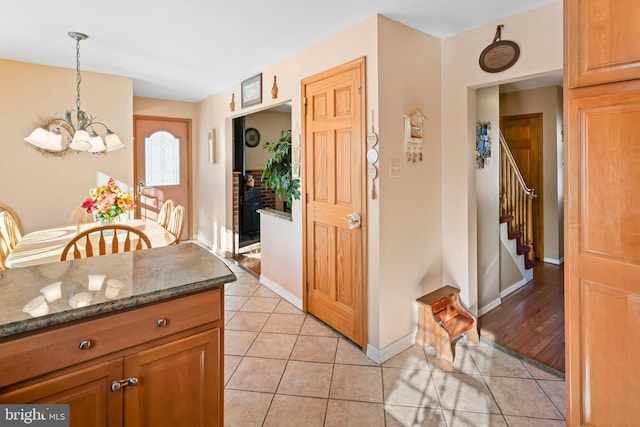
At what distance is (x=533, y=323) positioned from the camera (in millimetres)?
2889

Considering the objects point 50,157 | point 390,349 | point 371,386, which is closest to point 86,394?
point 371,386

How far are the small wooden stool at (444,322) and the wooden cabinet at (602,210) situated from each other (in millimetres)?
853

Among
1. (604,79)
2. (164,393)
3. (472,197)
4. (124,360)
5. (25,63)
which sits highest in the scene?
(25,63)

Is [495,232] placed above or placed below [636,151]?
below

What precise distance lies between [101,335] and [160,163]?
504cm

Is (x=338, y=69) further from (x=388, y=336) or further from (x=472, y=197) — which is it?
(x=388, y=336)

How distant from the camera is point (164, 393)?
1167mm

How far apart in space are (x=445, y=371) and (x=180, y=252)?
6.21 ft

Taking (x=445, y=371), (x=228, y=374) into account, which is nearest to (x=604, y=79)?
(x=445, y=371)

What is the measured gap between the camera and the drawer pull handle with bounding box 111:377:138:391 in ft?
3.46

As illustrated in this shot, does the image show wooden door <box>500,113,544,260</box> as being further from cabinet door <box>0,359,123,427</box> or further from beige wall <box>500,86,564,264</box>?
cabinet door <box>0,359,123,427</box>

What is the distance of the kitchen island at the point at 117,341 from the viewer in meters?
0.94

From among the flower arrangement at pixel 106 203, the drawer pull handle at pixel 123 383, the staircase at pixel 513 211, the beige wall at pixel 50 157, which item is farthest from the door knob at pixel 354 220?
the beige wall at pixel 50 157

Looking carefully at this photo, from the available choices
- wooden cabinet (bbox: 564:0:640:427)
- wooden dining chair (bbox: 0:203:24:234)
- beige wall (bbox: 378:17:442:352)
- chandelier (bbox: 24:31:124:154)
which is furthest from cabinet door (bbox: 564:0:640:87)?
wooden dining chair (bbox: 0:203:24:234)
